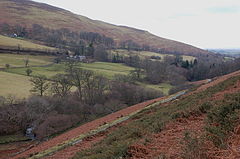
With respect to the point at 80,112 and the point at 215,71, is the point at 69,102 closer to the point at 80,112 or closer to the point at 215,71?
the point at 80,112

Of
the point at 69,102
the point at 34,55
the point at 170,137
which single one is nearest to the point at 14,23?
the point at 34,55

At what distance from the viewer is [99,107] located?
35.5 metres

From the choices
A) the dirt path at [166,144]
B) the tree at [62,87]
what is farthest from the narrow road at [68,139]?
the tree at [62,87]

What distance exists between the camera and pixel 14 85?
4244 centimetres

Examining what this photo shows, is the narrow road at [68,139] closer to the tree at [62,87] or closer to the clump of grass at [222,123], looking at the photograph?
the clump of grass at [222,123]

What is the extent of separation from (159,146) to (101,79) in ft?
115

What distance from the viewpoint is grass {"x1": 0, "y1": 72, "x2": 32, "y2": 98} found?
38719 mm

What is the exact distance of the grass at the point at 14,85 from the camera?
3872 cm

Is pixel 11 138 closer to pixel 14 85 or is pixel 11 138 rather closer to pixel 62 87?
pixel 62 87

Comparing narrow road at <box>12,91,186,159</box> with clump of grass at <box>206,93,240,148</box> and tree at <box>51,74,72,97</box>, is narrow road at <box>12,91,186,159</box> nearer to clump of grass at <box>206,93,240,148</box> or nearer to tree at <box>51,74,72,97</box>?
clump of grass at <box>206,93,240,148</box>

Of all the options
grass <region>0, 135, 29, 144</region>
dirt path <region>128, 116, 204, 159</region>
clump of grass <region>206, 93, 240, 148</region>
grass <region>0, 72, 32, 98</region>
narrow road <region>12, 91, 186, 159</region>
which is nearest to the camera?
clump of grass <region>206, 93, 240, 148</region>

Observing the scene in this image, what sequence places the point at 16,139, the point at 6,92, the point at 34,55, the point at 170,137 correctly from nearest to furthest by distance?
the point at 170,137, the point at 16,139, the point at 6,92, the point at 34,55

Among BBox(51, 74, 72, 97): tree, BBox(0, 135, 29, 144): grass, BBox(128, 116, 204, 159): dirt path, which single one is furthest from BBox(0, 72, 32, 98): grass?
BBox(128, 116, 204, 159): dirt path

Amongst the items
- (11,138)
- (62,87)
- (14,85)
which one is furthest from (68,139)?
(14,85)
